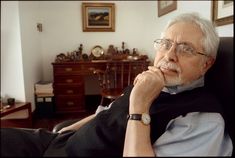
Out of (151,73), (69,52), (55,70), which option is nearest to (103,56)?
(69,52)

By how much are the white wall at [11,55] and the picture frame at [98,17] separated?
1072 millimetres

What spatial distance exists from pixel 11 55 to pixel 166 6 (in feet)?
6.02

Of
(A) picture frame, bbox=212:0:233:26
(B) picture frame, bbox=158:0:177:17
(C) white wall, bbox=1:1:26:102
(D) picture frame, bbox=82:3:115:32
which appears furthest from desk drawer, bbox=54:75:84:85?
(A) picture frame, bbox=212:0:233:26

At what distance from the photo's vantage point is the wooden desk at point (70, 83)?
2.94 meters

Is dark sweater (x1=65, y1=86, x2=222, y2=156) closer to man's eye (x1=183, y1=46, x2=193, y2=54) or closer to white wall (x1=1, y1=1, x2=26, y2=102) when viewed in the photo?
→ man's eye (x1=183, y1=46, x2=193, y2=54)

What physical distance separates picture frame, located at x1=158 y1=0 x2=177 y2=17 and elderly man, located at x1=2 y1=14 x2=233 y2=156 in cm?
160

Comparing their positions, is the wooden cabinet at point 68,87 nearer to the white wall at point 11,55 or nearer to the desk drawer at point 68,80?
the desk drawer at point 68,80

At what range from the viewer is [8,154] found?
686 mm

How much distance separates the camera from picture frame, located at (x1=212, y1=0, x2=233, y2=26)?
54.6 inches

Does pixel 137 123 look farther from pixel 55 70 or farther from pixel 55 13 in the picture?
pixel 55 13

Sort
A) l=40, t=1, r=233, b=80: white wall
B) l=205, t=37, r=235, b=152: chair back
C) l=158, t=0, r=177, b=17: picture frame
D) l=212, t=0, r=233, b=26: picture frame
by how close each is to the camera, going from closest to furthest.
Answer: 1. l=205, t=37, r=235, b=152: chair back
2. l=212, t=0, r=233, b=26: picture frame
3. l=158, t=0, r=177, b=17: picture frame
4. l=40, t=1, r=233, b=80: white wall

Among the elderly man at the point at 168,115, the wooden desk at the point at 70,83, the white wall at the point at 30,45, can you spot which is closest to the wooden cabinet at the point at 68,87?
the wooden desk at the point at 70,83

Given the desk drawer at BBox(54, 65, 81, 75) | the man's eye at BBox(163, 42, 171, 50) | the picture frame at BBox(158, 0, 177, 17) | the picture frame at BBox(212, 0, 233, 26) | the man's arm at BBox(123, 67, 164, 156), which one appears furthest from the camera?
the desk drawer at BBox(54, 65, 81, 75)

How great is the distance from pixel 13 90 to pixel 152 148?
233 cm
